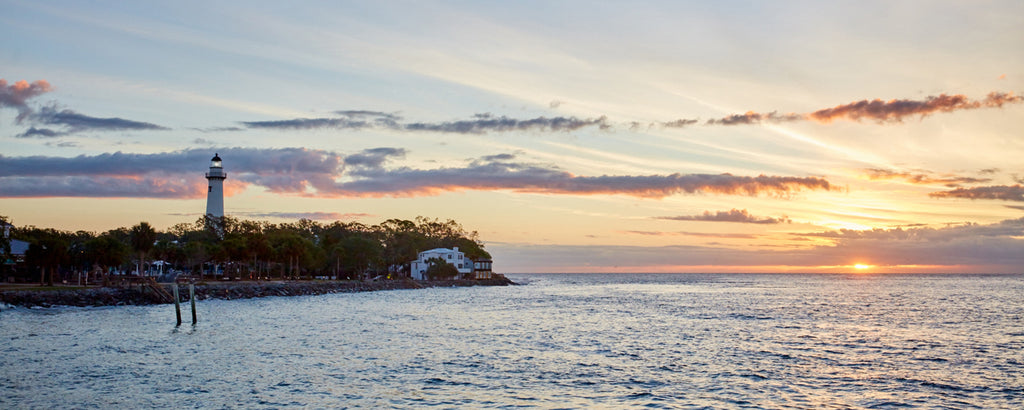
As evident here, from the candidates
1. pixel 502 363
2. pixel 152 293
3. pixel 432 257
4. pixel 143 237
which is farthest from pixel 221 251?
pixel 502 363

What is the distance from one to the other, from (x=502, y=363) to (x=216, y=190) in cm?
11804

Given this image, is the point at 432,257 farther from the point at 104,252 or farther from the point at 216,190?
the point at 104,252

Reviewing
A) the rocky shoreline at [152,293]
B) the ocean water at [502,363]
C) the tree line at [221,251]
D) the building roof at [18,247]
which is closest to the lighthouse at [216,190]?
the tree line at [221,251]

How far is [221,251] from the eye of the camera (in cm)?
10850

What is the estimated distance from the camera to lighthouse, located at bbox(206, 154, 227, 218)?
436 ft

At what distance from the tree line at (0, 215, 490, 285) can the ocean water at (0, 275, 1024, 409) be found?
84.7 feet

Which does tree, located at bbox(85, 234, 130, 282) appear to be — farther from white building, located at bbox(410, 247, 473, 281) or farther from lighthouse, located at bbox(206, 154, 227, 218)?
white building, located at bbox(410, 247, 473, 281)

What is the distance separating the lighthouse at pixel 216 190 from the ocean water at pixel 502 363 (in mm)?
78378

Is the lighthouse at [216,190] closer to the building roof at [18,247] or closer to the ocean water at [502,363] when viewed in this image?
the building roof at [18,247]

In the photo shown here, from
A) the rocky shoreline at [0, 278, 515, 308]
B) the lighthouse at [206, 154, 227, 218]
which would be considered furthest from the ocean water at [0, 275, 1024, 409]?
the lighthouse at [206, 154, 227, 218]

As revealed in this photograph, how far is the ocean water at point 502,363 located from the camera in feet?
81.7

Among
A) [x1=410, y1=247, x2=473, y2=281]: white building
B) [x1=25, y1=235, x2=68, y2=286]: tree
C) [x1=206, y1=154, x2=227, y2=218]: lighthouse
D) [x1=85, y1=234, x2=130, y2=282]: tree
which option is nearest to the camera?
[x1=25, y1=235, x2=68, y2=286]: tree

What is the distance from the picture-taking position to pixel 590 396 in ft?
82.3

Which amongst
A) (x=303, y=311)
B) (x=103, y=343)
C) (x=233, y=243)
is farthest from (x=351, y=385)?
(x=233, y=243)
